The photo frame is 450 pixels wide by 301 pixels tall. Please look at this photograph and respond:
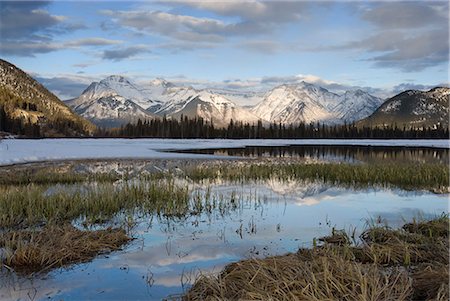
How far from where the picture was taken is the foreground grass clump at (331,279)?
21.4 ft

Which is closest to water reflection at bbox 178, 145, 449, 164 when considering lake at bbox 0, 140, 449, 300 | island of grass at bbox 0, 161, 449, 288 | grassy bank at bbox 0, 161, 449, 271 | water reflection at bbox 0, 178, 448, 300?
grassy bank at bbox 0, 161, 449, 271

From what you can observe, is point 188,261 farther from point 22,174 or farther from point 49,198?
point 22,174

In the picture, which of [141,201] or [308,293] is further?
[141,201]

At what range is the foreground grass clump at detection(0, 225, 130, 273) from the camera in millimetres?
8789

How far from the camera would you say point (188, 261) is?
30.8 ft

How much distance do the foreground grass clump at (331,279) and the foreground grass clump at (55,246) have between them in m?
3.27


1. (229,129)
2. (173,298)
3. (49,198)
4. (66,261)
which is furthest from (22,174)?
(229,129)

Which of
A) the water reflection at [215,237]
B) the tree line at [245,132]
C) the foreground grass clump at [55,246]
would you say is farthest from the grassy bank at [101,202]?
the tree line at [245,132]

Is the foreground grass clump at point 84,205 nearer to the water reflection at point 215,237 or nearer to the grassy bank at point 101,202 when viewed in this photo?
the grassy bank at point 101,202

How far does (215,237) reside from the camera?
11.4m

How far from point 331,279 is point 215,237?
16.1 ft

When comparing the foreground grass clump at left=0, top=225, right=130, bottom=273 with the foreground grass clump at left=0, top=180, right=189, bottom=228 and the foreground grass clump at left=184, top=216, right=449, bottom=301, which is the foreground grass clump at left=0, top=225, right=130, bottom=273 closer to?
the foreground grass clump at left=0, top=180, right=189, bottom=228

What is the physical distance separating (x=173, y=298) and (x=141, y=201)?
8791 mm

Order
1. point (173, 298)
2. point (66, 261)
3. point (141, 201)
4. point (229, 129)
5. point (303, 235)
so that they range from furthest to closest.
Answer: point (229, 129) < point (141, 201) < point (303, 235) < point (66, 261) < point (173, 298)
